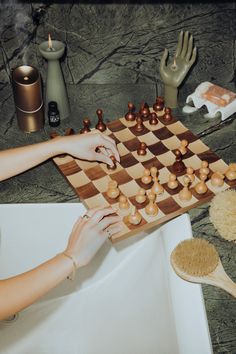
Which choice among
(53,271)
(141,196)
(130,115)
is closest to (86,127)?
(130,115)

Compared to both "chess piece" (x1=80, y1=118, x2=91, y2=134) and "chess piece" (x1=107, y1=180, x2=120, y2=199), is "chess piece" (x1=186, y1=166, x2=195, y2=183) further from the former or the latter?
"chess piece" (x1=80, y1=118, x2=91, y2=134)

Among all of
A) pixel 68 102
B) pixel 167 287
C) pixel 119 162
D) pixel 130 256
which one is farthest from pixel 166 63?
pixel 167 287

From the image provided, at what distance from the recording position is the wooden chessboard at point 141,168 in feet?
4.40

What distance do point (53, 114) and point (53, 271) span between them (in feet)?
2.08

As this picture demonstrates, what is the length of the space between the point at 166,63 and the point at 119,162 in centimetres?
48

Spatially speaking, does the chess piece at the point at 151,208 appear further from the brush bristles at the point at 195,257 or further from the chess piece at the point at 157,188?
the brush bristles at the point at 195,257

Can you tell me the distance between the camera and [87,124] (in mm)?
1582

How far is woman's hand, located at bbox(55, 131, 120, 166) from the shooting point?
57.3 inches

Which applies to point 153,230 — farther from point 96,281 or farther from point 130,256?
point 96,281

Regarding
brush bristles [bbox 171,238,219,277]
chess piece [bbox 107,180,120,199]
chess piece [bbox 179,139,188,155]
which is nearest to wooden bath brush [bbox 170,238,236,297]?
brush bristles [bbox 171,238,219,277]

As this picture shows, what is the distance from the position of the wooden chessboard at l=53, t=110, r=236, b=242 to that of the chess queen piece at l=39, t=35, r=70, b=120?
0.17 m

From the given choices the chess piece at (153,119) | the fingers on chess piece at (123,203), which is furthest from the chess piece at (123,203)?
the chess piece at (153,119)

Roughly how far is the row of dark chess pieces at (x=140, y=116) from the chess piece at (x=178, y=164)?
0.65 feet

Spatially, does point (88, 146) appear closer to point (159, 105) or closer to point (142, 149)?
point (142, 149)
